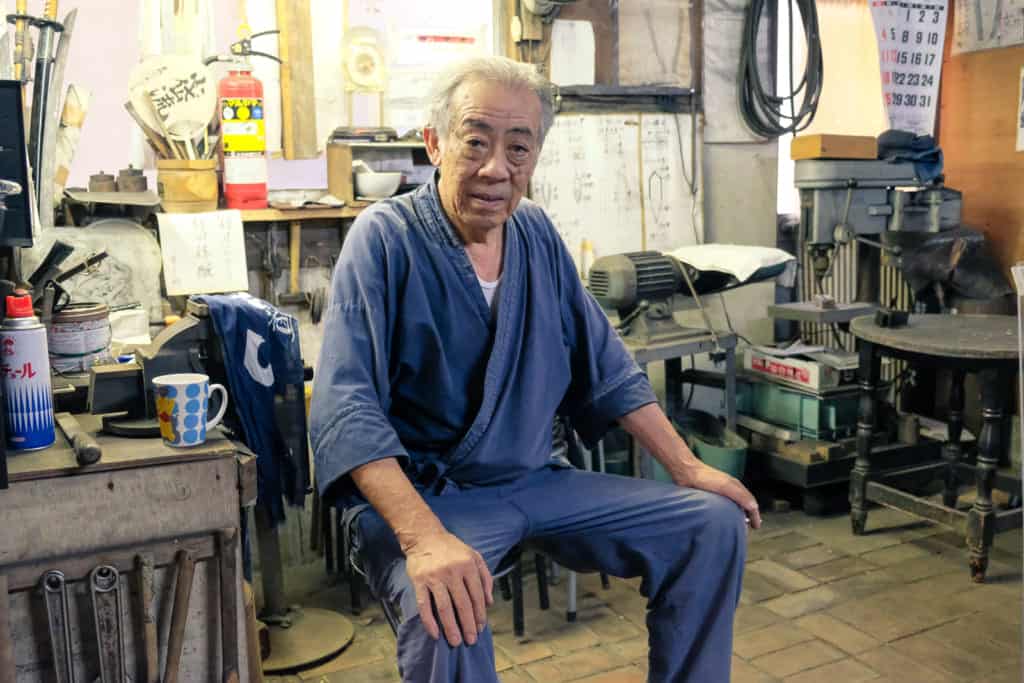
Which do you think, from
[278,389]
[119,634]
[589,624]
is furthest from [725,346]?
[119,634]

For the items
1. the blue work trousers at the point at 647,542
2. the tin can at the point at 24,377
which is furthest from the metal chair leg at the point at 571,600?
the tin can at the point at 24,377

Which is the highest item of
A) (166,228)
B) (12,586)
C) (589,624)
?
(166,228)

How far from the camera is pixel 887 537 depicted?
11.8 ft

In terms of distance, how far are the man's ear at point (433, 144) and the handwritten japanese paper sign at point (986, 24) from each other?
3501 millimetres

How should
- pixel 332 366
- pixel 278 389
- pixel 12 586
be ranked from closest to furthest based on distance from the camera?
pixel 12 586
pixel 332 366
pixel 278 389

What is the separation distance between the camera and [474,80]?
1903 millimetres

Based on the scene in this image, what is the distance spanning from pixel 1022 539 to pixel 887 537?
494mm

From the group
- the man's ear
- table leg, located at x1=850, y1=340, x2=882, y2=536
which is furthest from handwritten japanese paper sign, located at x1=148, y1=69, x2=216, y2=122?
table leg, located at x1=850, y1=340, x2=882, y2=536

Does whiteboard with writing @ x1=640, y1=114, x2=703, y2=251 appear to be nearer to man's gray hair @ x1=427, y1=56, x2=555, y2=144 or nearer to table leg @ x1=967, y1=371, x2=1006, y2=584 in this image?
table leg @ x1=967, y1=371, x2=1006, y2=584

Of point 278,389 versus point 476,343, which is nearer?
point 476,343

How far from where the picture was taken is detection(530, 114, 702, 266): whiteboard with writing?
3.88 metres

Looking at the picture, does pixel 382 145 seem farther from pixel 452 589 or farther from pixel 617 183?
pixel 452 589

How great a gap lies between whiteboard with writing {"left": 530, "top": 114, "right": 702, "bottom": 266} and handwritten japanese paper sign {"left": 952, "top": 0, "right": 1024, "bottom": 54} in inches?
62.8

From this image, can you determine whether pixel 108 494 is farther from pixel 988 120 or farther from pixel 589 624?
pixel 988 120
